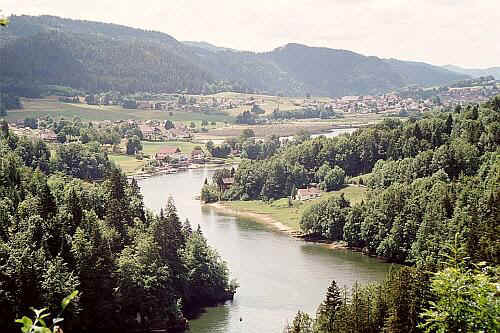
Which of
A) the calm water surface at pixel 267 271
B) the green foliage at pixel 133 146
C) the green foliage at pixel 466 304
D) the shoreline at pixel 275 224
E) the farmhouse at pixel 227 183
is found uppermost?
the green foliage at pixel 466 304

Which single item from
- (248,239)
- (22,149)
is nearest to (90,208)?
(248,239)

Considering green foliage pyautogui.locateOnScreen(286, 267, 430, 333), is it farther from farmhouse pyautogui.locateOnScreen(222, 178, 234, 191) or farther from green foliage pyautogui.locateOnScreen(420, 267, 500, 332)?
farmhouse pyautogui.locateOnScreen(222, 178, 234, 191)

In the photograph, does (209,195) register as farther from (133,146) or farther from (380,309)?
(380,309)

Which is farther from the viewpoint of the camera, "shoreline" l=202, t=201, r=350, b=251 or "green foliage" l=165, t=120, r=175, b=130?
"green foliage" l=165, t=120, r=175, b=130

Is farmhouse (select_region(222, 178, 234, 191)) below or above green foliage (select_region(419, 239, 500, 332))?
below

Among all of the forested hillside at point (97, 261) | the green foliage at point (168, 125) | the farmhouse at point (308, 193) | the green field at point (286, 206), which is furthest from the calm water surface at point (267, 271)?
the green foliage at point (168, 125)

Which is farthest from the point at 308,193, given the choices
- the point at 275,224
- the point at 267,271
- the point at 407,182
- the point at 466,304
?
the point at 466,304

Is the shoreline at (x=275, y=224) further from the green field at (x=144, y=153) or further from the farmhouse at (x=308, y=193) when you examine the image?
the green field at (x=144, y=153)

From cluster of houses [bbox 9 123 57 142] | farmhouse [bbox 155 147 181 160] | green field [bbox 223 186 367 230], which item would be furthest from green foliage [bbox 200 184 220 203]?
cluster of houses [bbox 9 123 57 142]
